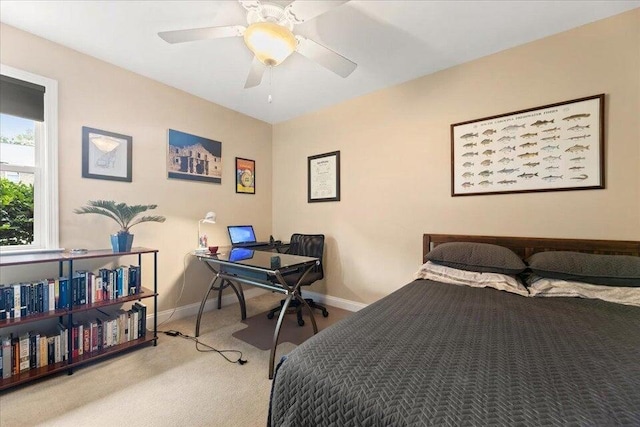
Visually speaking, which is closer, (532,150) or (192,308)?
(532,150)

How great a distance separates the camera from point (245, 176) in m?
3.60

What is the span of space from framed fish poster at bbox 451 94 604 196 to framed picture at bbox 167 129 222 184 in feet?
8.85

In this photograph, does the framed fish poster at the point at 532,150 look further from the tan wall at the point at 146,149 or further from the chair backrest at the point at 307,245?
the tan wall at the point at 146,149

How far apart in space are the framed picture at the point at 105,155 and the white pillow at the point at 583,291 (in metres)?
3.55

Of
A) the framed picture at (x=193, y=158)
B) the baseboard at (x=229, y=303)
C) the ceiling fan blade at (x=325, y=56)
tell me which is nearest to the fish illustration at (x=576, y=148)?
the ceiling fan blade at (x=325, y=56)

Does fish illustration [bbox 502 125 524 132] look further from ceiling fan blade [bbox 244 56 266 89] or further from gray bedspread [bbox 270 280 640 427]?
ceiling fan blade [bbox 244 56 266 89]

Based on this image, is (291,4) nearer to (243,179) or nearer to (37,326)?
(243,179)

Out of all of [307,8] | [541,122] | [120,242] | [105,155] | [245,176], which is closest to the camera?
[307,8]

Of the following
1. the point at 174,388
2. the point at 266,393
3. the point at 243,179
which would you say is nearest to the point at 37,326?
the point at 174,388

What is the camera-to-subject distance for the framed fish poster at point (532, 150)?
189 cm

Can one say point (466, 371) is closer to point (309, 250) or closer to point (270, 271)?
point (270, 271)

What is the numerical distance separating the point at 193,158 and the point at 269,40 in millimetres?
1941

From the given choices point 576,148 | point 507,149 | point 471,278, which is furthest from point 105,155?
point 576,148

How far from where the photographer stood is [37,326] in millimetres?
2029
